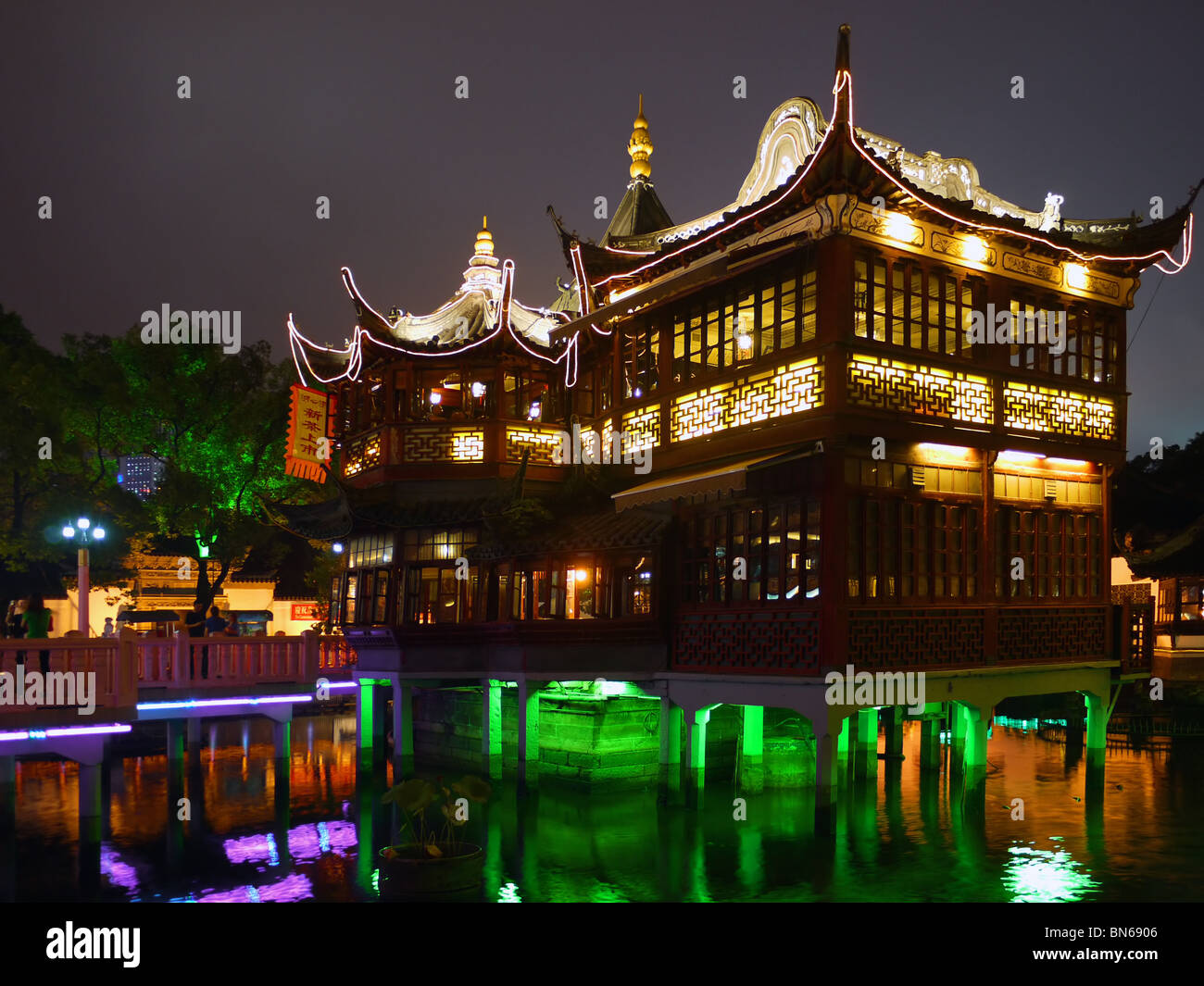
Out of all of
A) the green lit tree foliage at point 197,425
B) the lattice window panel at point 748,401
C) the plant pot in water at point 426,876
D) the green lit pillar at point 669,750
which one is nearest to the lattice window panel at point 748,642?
the green lit pillar at point 669,750

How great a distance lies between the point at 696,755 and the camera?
19.2 m

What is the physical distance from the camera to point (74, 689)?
16.2 meters

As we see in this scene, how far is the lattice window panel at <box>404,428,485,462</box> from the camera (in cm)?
2344

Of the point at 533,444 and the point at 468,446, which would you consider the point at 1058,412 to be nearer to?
the point at 533,444

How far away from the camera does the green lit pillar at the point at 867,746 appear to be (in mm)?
22484

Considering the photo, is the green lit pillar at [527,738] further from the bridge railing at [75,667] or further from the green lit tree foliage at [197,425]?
the green lit tree foliage at [197,425]

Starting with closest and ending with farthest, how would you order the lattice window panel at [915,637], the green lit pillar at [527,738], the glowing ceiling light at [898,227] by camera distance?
1. the lattice window panel at [915,637]
2. the glowing ceiling light at [898,227]
3. the green lit pillar at [527,738]

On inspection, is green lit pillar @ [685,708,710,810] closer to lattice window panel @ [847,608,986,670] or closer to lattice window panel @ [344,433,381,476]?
lattice window panel @ [847,608,986,670]

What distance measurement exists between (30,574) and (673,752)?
27728mm

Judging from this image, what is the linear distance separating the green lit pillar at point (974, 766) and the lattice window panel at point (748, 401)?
6399mm

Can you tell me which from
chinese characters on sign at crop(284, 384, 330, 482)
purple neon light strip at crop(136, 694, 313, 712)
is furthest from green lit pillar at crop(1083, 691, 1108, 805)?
chinese characters on sign at crop(284, 384, 330, 482)

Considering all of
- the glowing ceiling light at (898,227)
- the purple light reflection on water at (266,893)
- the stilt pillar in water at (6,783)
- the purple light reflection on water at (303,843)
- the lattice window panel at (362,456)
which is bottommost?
the purple light reflection on water at (303,843)
